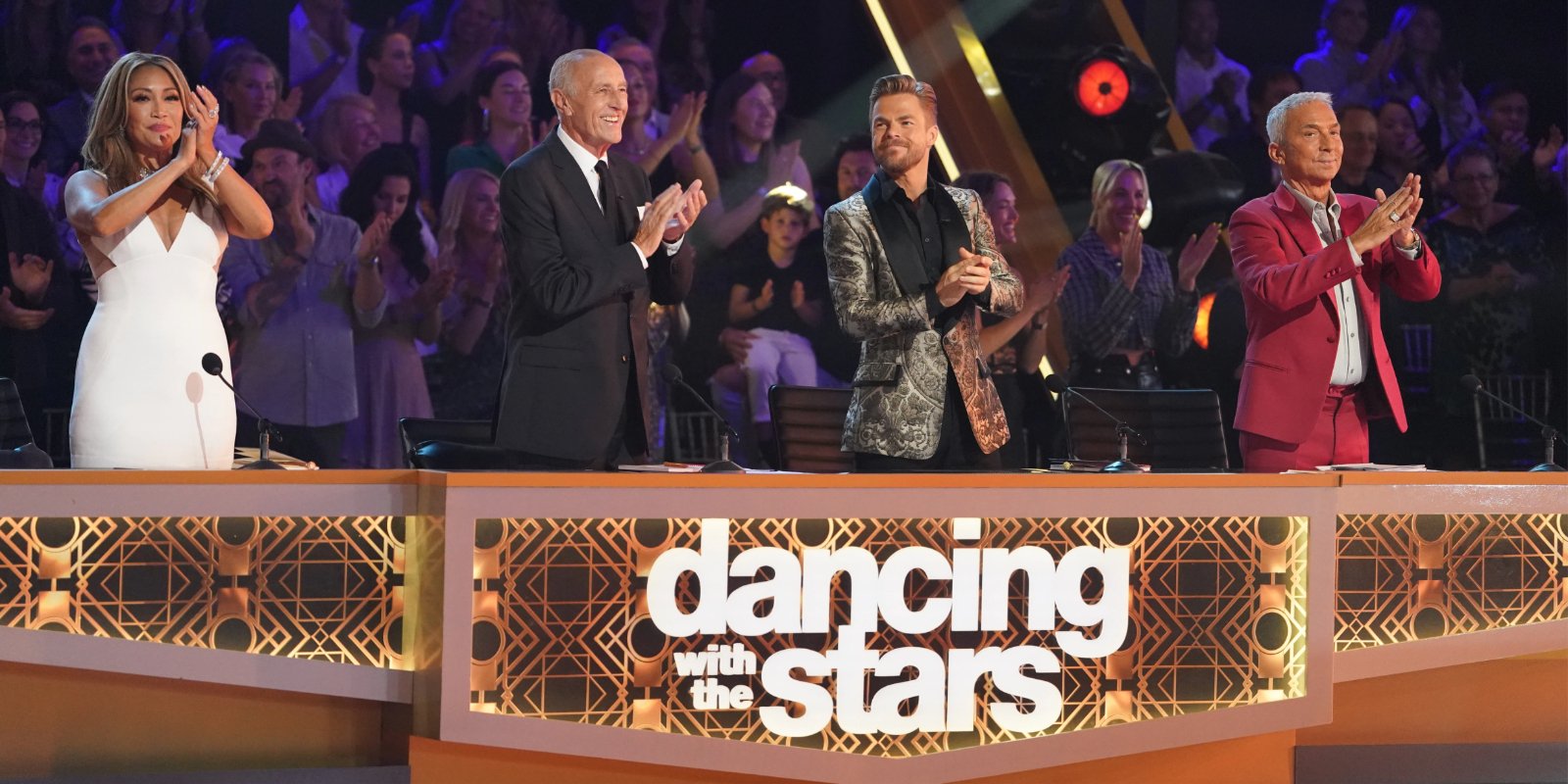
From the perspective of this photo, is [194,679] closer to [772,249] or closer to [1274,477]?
[1274,477]

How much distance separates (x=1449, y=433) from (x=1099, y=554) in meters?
4.82

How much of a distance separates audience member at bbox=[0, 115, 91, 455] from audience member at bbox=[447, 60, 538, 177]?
58.0 inches

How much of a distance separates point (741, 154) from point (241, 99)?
197cm

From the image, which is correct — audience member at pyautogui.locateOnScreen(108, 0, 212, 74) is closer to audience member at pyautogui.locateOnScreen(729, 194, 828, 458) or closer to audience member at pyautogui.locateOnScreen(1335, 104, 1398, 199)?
audience member at pyautogui.locateOnScreen(729, 194, 828, 458)

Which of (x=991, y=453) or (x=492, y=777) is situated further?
(x=991, y=453)

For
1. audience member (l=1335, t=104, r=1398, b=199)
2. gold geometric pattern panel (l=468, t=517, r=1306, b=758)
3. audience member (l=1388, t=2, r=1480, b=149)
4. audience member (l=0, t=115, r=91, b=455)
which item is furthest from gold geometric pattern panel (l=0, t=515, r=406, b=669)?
audience member (l=1388, t=2, r=1480, b=149)

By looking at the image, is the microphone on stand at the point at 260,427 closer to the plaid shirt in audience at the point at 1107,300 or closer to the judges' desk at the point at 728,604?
the judges' desk at the point at 728,604

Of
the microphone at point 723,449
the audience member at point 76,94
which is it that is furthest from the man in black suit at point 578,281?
the audience member at point 76,94

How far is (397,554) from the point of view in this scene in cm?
282

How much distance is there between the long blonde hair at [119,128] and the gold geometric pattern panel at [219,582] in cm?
79

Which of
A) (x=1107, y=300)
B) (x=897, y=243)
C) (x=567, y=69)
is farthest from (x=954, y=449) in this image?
(x=1107, y=300)

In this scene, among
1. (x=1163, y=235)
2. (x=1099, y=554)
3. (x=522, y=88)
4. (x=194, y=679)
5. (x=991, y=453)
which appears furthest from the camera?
(x=1163, y=235)

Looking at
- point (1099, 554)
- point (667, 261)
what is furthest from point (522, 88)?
point (1099, 554)

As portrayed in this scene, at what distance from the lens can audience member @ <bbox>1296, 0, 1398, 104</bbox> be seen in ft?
23.8
